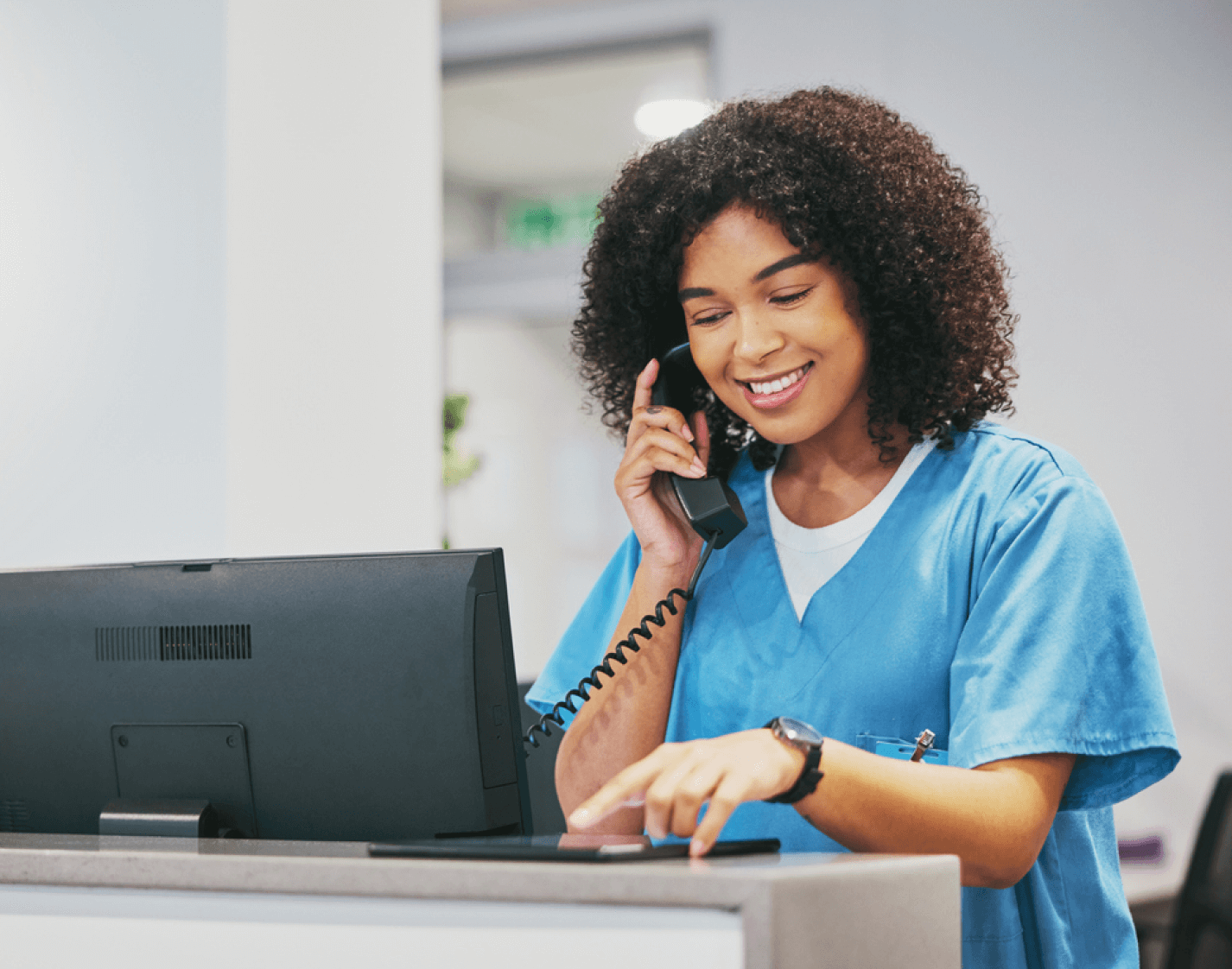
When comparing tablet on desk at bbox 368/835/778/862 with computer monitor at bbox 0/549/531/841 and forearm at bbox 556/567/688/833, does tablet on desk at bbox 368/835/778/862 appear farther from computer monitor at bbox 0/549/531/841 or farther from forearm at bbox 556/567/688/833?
forearm at bbox 556/567/688/833

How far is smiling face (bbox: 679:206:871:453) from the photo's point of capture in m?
1.12

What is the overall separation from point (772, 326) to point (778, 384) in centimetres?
6

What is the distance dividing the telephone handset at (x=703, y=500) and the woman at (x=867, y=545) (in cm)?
2

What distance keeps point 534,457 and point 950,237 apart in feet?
10.4

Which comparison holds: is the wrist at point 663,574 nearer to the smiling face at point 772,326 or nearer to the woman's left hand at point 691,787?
the smiling face at point 772,326

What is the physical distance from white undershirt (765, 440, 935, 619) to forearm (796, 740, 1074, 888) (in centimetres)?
29

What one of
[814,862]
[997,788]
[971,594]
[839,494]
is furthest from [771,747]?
[839,494]

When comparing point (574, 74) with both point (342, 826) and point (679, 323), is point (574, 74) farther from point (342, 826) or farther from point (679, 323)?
point (342, 826)

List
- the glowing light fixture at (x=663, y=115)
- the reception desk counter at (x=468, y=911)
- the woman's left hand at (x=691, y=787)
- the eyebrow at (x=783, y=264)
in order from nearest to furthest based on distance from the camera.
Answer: the reception desk counter at (x=468, y=911)
the woman's left hand at (x=691, y=787)
the eyebrow at (x=783, y=264)
the glowing light fixture at (x=663, y=115)

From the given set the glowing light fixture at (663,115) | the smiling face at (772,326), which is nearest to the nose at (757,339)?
the smiling face at (772,326)

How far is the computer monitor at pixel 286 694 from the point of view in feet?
2.78

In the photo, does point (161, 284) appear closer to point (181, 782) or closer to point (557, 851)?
point (181, 782)

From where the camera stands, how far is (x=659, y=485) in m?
1.29

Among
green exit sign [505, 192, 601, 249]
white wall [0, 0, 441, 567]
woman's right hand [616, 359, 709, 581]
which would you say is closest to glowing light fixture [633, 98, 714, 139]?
green exit sign [505, 192, 601, 249]
